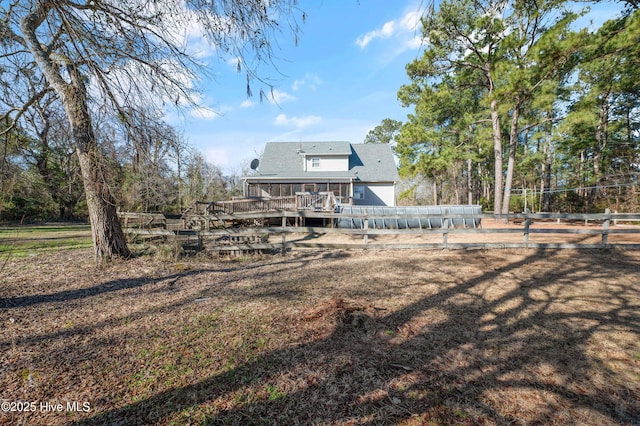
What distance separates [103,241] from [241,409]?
5823mm

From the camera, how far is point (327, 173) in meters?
22.8

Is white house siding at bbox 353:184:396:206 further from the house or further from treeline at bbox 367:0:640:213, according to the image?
treeline at bbox 367:0:640:213

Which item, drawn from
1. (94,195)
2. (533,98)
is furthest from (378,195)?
(94,195)

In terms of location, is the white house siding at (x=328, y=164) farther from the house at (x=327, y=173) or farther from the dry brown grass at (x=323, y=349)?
the dry brown grass at (x=323, y=349)

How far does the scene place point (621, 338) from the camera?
9.99ft

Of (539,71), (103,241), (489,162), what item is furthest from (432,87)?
(489,162)

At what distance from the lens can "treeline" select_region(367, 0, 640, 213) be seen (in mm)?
8570

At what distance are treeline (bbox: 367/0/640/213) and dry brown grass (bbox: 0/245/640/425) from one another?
2.96 m

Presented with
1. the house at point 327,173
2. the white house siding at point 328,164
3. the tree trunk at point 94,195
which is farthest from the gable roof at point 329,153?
the tree trunk at point 94,195

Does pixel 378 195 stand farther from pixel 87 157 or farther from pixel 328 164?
pixel 87 157

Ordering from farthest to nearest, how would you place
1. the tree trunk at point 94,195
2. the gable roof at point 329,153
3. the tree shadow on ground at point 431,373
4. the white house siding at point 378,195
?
the white house siding at point 378,195 < the gable roof at point 329,153 < the tree trunk at point 94,195 < the tree shadow on ground at point 431,373

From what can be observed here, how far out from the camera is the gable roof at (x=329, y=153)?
2270 cm

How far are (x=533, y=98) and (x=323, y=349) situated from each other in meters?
15.2

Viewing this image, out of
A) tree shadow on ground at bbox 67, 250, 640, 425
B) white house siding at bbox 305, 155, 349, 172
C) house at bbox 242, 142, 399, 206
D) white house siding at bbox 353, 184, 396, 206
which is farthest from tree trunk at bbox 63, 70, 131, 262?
white house siding at bbox 353, 184, 396, 206
